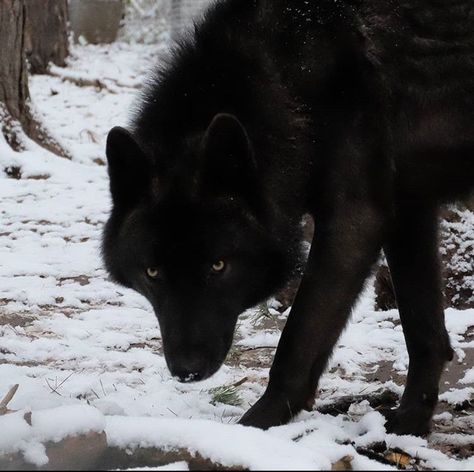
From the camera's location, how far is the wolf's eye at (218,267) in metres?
3.00

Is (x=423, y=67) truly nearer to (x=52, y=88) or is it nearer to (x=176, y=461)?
(x=176, y=461)

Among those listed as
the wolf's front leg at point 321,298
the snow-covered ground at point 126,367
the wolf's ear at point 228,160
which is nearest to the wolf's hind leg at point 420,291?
the snow-covered ground at point 126,367

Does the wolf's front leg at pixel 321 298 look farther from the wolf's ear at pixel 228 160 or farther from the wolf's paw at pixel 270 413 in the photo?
the wolf's ear at pixel 228 160

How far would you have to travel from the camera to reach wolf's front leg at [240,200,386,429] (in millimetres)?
3070

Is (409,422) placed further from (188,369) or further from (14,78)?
(14,78)

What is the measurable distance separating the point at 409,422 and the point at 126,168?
4.83 ft

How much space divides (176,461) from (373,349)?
245 cm

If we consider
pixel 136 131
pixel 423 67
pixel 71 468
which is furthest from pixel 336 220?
pixel 71 468

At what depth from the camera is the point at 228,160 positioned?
3.03 m

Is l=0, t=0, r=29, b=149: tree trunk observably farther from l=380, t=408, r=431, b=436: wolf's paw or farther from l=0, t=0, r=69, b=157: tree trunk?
l=380, t=408, r=431, b=436: wolf's paw

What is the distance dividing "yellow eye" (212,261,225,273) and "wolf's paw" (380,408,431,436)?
0.93 meters

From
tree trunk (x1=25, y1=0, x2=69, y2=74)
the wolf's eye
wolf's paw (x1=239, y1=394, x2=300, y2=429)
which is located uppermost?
tree trunk (x1=25, y1=0, x2=69, y2=74)

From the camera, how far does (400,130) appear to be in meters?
3.15

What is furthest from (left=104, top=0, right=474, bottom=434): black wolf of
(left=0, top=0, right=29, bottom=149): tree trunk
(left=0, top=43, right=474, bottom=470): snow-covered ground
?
(left=0, top=0, right=29, bottom=149): tree trunk
